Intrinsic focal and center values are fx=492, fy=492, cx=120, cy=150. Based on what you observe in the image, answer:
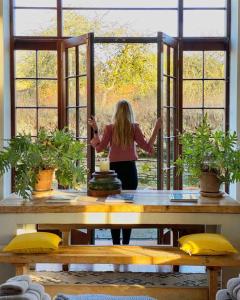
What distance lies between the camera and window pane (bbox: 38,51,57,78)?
207 inches

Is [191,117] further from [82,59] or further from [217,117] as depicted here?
[82,59]

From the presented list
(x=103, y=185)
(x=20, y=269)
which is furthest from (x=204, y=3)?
(x=20, y=269)

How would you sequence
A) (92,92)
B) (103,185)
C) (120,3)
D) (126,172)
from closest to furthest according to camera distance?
(103,185)
(126,172)
(92,92)
(120,3)

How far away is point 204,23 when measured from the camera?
17.3ft

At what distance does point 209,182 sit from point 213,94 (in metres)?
1.79

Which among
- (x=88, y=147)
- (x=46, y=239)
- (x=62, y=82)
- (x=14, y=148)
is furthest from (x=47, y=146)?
(x=62, y=82)

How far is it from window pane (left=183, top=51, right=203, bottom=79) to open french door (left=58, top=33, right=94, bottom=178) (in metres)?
1.06

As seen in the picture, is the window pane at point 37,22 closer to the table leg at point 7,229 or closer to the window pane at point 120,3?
the window pane at point 120,3

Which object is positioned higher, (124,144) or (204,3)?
(204,3)

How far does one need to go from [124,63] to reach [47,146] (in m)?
2.58

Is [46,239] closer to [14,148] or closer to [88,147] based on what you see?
[14,148]

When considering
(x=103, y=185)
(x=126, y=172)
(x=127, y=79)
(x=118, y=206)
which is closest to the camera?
(x=118, y=206)

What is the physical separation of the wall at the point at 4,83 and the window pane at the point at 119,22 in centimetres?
64

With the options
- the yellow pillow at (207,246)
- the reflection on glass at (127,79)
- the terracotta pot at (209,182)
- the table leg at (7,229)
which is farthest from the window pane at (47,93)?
the yellow pillow at (207,246)
